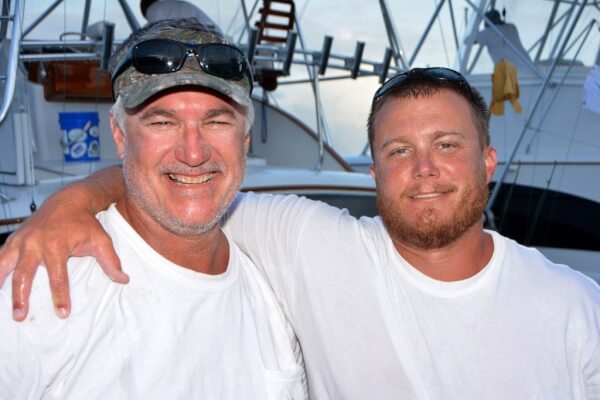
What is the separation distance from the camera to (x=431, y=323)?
1864 mm

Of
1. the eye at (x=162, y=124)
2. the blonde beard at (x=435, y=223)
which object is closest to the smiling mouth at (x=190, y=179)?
the eye at (x=162, y=124)

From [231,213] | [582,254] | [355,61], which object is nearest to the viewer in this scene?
[231,213]

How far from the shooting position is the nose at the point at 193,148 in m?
1.70

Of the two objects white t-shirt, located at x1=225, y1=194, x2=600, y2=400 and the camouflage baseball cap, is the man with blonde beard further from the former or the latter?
the camouflage baseball cap

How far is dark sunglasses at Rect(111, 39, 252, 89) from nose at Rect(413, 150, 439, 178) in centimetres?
59

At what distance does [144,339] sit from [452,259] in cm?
93

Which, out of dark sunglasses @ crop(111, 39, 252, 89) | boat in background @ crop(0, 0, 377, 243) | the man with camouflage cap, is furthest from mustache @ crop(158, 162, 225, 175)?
boat in background @ crop(0, 0, 377, 243)

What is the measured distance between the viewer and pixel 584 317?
72.1 inches

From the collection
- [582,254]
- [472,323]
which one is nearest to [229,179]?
[472,323]

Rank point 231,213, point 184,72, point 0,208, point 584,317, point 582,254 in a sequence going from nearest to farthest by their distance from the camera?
point 184,72 → point 584,317 → point 231,213 → point 0,208 → point 582,254

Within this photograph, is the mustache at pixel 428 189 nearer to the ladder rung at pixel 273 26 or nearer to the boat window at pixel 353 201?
the boat window at pixel 353 201

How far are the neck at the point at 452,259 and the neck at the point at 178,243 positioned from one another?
0.60 metres

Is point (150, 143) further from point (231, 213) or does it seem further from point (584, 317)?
point (584, 317)

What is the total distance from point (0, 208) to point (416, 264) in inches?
87.3
